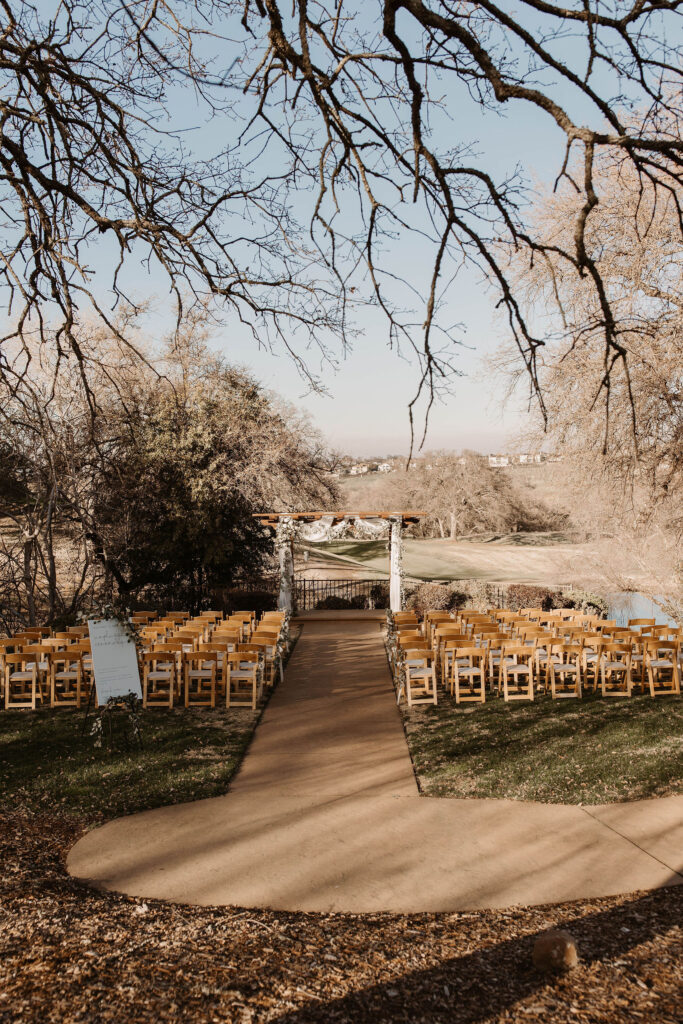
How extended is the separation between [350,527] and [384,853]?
15.6 metres

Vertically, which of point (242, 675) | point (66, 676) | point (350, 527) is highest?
point (350, 527)

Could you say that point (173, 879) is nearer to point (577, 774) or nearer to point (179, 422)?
point (577, 774)

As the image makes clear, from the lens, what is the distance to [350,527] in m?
21.3

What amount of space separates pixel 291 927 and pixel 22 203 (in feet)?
17.6

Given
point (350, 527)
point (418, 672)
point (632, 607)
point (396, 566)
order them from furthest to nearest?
point (632, 607), point (350, 527), point (396, 566), point (418, 672)

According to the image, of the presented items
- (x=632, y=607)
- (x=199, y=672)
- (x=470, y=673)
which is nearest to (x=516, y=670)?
(x=470, y=673)

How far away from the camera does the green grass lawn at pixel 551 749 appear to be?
7.58 m

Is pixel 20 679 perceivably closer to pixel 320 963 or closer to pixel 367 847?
pixel 367 847

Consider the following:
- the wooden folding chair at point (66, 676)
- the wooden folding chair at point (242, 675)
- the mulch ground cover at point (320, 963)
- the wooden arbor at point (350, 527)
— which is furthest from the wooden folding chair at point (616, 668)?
the wooden folding chair at point (66, 676)

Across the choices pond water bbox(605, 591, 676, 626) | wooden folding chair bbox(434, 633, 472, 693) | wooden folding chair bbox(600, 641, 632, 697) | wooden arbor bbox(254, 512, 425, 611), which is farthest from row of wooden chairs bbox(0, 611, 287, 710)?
pond water bbox(605, 591, 676, 626)

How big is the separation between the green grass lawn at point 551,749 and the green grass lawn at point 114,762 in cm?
242

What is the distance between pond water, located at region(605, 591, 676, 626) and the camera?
20531mm

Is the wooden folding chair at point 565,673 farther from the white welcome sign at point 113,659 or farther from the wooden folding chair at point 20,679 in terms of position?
the wooden folding chair at point 20,679

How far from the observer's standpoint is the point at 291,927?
452 centimetres
